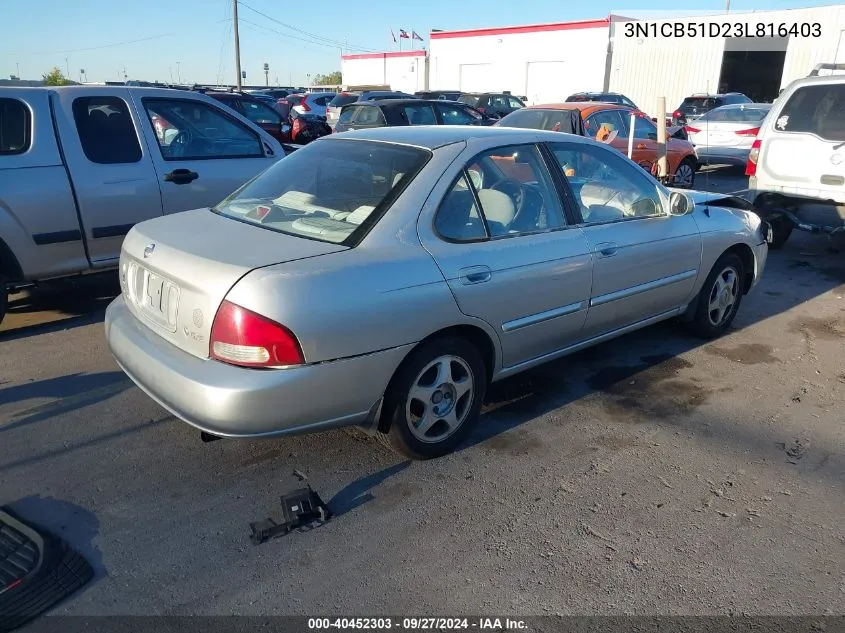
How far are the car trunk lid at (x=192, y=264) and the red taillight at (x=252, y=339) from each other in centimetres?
7

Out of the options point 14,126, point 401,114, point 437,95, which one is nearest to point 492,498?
point 14,126

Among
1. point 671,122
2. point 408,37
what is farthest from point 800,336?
point 408,37

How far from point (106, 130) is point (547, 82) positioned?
34.6 m

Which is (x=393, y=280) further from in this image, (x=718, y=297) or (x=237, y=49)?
(x=237, y=49)

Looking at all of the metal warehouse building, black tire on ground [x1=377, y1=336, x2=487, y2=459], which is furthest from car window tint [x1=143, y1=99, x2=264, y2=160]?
the metal warehouse building

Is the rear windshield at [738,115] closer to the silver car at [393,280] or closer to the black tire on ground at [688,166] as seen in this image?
the black tire on ground at [688,166]

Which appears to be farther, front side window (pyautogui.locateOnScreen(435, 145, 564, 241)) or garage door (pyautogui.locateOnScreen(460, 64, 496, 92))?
garage door (pyautogui.locateOnScreen(460, 64, 496, 92))

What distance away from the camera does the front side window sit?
3.48m

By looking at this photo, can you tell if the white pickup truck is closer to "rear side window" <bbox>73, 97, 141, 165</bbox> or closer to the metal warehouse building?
"rear side window" <bbox>73, 97, 141, 165</bbox>

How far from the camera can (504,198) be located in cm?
377

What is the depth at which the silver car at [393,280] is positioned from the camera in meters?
2.86

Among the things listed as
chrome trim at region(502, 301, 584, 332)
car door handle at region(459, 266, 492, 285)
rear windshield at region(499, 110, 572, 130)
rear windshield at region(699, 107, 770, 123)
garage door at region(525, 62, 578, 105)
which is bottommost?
chrome trim at region(502, 301, 584, 332)

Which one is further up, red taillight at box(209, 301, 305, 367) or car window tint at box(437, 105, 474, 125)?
car window tint at box(437, 105, 474, 125)

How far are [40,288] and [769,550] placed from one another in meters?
6.20
